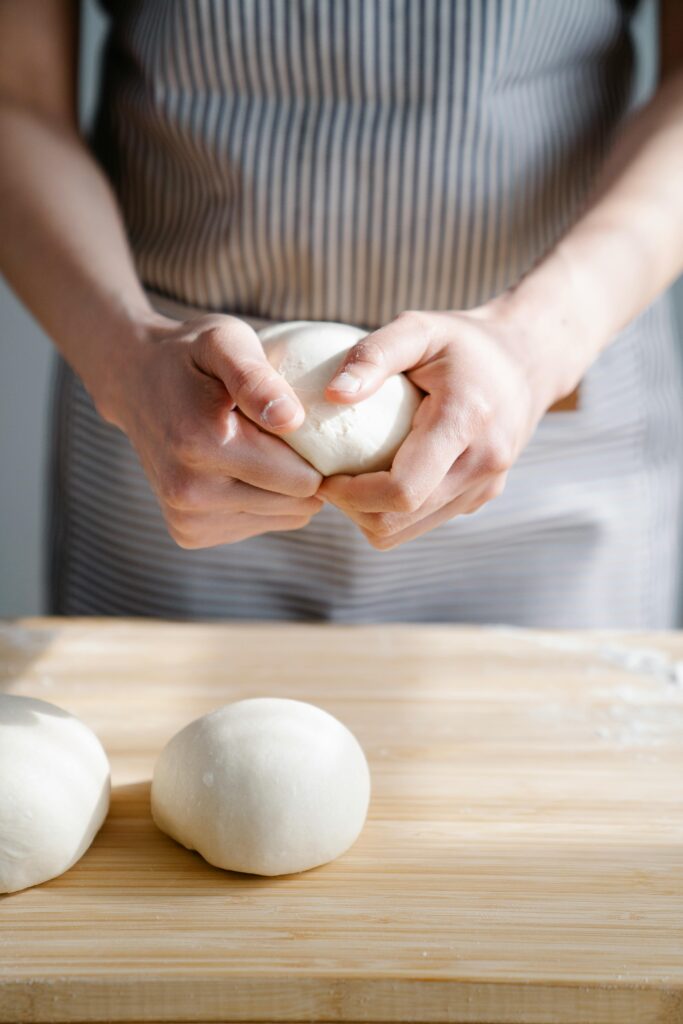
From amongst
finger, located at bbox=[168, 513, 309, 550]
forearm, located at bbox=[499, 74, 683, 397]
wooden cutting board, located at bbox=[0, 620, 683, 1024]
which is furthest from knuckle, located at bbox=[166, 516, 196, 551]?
forearm, located at bbox=[499, 74, 683, 397]

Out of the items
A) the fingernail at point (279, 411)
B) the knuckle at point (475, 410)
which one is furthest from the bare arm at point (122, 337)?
the knuckle at point (475, 410)

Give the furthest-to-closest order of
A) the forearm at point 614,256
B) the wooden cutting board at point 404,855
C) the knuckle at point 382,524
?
the forearm at point 614,256
the knuckle at point 382,524
the wooden cutting board at point 404,855

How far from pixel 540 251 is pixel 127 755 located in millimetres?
702

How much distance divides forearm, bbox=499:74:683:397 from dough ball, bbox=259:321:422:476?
15cm

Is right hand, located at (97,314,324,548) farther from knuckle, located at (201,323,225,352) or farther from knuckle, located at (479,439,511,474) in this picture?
knuckle, located at (479,439,511,474)

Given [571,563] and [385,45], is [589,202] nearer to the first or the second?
[385,45]

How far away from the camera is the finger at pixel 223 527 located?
0.88 meters

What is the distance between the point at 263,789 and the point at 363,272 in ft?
1.97

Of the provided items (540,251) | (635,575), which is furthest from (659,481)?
(540,251)

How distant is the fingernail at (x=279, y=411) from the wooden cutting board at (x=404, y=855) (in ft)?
1.14

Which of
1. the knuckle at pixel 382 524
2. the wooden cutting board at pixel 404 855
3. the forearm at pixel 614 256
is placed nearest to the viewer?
the wooden cutting board at pixel 404 855

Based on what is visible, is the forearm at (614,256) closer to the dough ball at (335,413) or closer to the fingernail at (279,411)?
the dough ball at (335,413)

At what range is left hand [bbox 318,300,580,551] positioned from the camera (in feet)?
2.57

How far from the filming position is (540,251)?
1.23 metres
